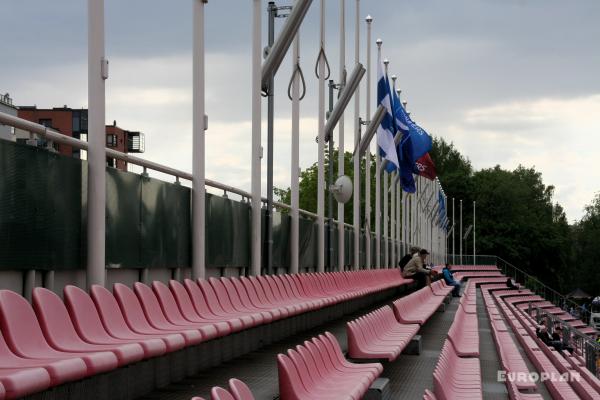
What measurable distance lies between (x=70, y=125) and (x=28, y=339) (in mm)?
3188

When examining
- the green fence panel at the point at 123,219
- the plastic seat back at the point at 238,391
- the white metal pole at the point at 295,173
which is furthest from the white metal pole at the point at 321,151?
the plastic seat back at the point at 238,391

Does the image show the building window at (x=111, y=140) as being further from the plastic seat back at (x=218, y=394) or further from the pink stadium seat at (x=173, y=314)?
the plastic seat back at (x=218, y=394)

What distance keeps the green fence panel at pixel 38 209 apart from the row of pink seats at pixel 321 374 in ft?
6.34

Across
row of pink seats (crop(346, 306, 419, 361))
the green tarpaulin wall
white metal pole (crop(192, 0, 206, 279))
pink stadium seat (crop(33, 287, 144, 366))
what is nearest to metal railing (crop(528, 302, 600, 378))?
row of pink seats (crop(346, 306, 419, 361))

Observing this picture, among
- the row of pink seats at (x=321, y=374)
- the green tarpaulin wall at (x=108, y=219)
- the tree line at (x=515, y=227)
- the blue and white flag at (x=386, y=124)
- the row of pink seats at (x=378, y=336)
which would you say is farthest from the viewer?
the tree line at (x=515, y=227)

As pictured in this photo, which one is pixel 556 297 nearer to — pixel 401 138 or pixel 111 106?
pixel 401 138

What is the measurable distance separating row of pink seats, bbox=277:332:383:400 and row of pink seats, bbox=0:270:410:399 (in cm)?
79

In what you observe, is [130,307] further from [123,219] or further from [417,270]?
[417,270]

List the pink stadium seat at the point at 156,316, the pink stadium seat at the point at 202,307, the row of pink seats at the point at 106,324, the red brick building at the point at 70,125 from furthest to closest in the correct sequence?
the pink stadium seat at the point at 202,307 < the red brick building at the point at 70,125 < the pink stadium seat at the point at 156,316 < the row of pink seats at the point at 106,324

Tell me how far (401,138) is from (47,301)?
24.3 metres

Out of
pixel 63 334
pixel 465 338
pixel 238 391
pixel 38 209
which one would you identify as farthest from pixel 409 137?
pixel 238 391

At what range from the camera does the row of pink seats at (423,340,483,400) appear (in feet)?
20.6

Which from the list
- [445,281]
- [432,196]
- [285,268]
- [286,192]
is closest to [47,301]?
[285,268]

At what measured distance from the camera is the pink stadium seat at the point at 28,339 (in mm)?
4988
